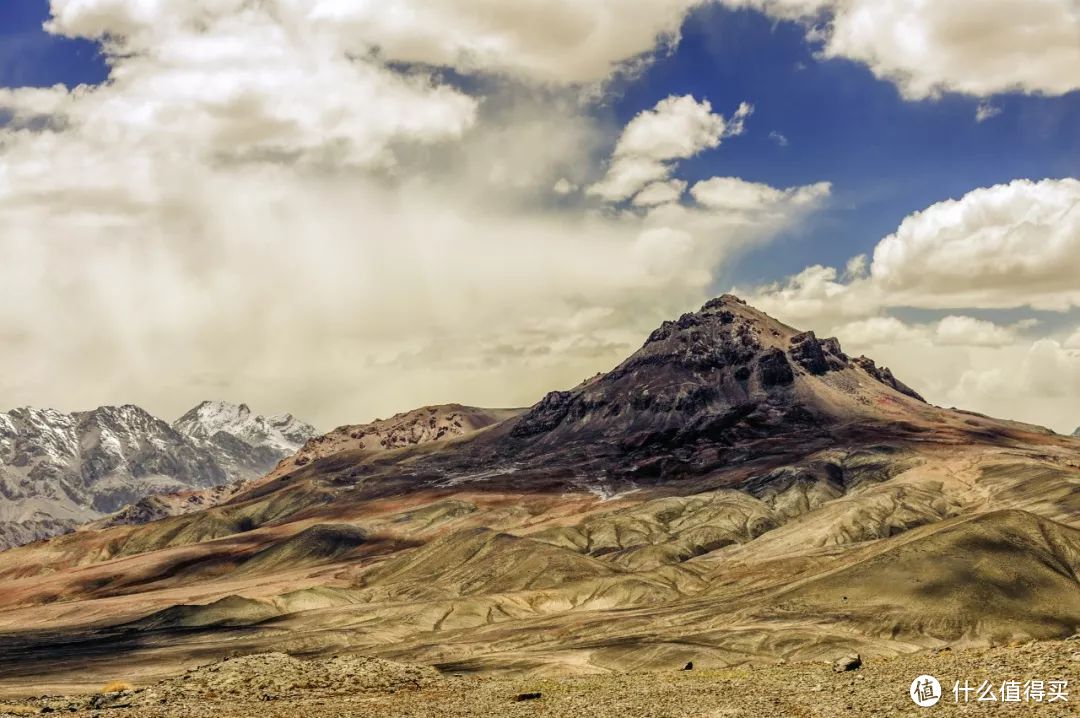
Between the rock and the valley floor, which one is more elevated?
the valley floor

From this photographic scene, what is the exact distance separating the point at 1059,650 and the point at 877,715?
1252 cm

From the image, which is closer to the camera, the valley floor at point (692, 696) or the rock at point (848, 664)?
the valley floor at point (692, 696)

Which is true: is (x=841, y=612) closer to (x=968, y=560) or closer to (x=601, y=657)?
(x=968, y=560)

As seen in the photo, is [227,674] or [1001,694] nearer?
[1001,694]

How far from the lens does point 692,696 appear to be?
173ft

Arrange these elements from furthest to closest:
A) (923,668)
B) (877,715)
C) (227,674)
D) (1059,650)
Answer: (227,674) < (923,668) < (1059,650) < (877,715)

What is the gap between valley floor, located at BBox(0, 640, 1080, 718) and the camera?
42.2 metres

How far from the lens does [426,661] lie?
6924 inches

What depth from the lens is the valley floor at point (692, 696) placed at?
138ft

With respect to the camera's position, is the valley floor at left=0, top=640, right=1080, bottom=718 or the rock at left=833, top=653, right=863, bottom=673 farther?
the rock at left=833, top=653, right=863, bottom=673

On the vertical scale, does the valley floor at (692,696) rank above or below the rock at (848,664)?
above

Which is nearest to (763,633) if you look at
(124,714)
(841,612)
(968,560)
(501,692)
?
(841,612)

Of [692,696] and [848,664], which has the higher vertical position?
[692,696]

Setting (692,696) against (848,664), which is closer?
(692,696)
